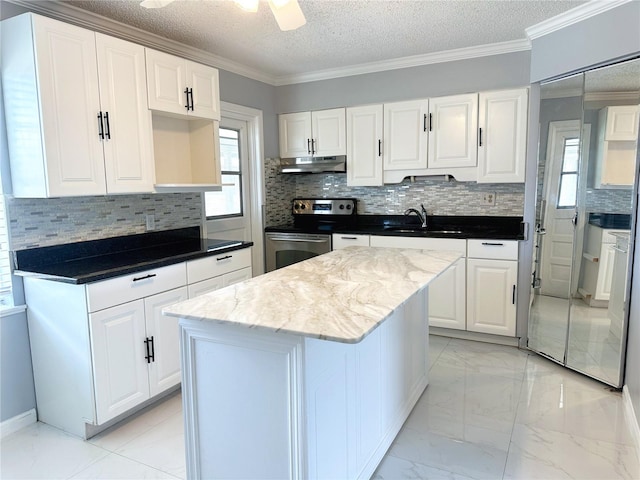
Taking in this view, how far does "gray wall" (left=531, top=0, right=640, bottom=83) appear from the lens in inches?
97.9

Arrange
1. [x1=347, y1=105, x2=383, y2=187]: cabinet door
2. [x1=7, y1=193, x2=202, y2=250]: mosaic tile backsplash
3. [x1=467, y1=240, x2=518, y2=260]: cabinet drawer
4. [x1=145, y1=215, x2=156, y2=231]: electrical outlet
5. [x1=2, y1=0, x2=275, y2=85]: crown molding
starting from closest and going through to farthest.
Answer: [x1=7, y1=193, x2=202, y2=250]: mosaic tile backsplash
[x1=2, y1=0, x2=275, y2=85]: crown molding
[x1=145, y1=215, x2=156, y2=231]: electrical outlet
[x1=467, y1=240, x2=518, y2=260]: cabinet drawer
[x1=347, y1=105, x2=383, y2=187]: cabinet door

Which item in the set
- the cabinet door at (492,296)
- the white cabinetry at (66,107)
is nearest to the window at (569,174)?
the cabinet door at (492,296)

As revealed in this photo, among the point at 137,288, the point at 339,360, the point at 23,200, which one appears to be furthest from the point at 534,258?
the point at 23,200

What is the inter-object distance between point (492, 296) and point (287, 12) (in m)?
2.70

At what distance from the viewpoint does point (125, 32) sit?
9.74ft

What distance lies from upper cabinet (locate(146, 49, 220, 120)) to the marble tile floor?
197 cm

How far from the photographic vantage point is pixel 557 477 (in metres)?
1.98

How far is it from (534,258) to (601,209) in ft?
2.19

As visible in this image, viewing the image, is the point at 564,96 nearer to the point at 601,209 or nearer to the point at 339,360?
the point at 601,209

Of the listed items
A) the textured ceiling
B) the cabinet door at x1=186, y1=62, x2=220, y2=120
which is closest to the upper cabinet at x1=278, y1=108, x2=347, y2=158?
the textured ceiling

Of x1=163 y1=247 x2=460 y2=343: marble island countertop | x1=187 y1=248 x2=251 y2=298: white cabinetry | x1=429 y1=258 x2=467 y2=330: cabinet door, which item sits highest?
x1=163 y1=247 x2=460 y2=343: marble island countertop

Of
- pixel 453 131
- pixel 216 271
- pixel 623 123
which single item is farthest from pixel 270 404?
pixel 453 131

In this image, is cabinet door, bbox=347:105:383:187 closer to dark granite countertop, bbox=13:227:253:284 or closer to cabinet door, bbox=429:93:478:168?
cabinet door, bbox=429:93:478:168

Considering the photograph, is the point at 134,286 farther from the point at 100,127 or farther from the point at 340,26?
the point at 340,26
